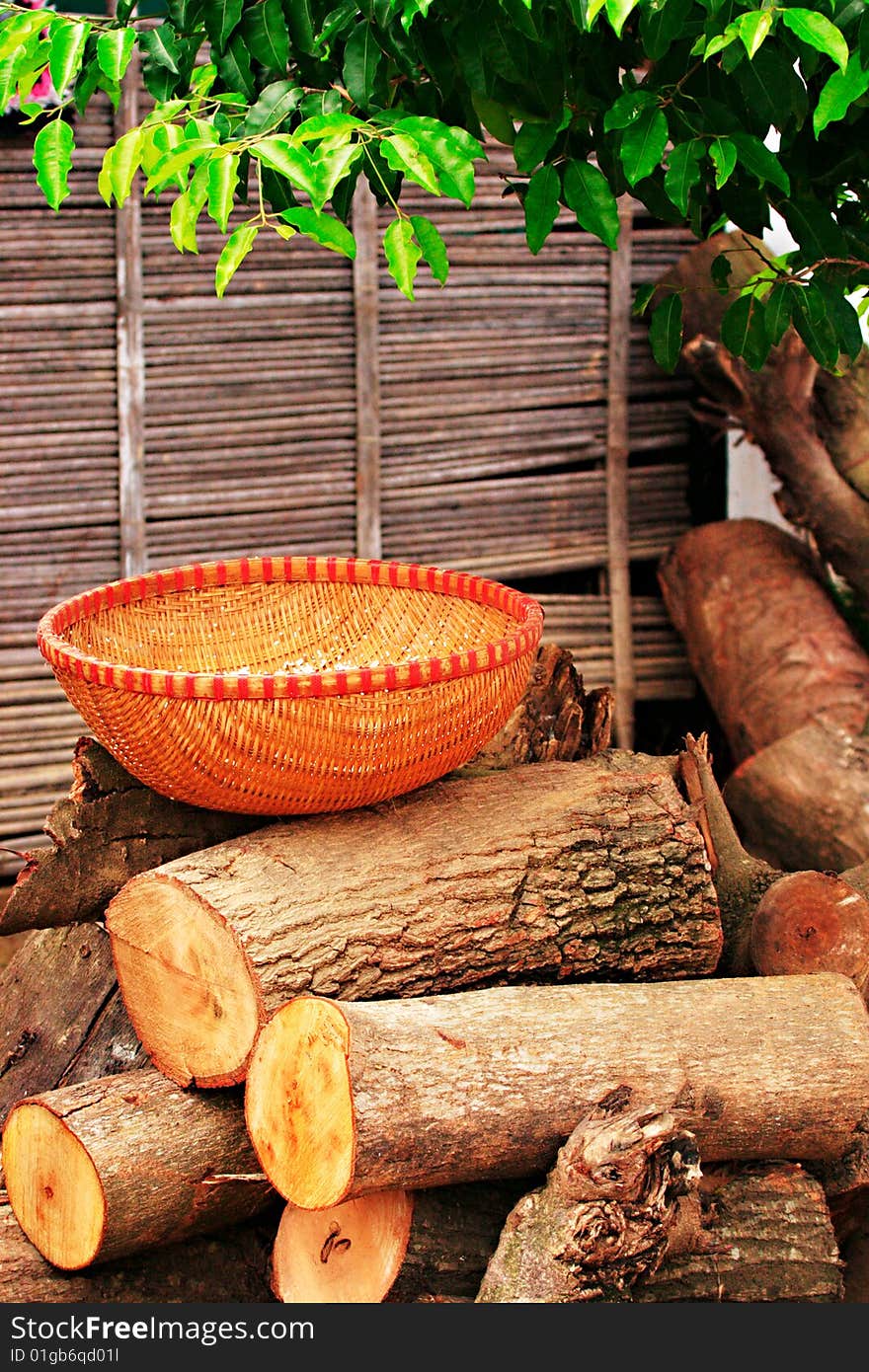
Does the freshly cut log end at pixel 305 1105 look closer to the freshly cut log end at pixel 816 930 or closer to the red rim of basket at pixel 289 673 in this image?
the red rim of basket at pixel 289 673

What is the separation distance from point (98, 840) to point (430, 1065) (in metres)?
0.85

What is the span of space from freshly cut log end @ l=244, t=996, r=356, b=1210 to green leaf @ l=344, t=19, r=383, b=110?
4.45ft

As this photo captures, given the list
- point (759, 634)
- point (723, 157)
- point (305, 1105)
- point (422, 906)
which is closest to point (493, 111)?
point (723, 157)

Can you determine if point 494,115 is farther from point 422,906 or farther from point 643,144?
point 422,906

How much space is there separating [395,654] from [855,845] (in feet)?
4.86

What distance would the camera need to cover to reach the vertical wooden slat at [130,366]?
13.9 ft

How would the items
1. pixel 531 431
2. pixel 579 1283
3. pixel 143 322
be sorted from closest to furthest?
pixel 579 1283 < pixel 143 322 < pixel 531 431

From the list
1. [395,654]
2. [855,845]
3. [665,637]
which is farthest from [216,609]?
[665,637]

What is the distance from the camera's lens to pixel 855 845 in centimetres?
383

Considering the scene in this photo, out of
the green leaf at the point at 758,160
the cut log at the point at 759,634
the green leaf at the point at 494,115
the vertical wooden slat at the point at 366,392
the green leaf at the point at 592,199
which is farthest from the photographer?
the vertical wooden slat at the point at 366,392

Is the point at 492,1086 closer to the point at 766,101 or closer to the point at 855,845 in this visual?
the point at 766,101

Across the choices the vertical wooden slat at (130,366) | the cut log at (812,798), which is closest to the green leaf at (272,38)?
the vertical wooden slat at (130,366)

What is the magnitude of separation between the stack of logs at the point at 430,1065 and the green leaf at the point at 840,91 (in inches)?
48.4

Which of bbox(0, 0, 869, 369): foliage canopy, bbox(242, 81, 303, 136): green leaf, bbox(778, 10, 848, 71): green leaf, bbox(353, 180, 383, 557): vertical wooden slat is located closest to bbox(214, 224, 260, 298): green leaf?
bbox(0, 0, 869, 369): foliage canopy
